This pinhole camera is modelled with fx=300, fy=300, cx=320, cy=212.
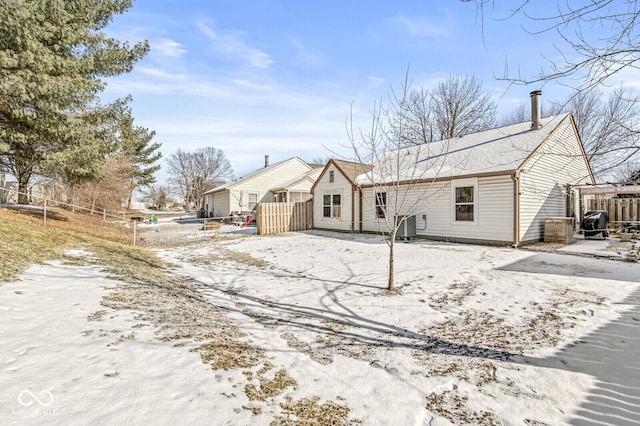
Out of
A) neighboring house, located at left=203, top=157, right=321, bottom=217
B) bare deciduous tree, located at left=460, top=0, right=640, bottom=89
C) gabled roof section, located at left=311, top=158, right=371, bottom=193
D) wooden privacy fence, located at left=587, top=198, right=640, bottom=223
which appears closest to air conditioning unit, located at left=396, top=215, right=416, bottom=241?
gabled roof section, located at left=311, top=158, right=371, bottom=193

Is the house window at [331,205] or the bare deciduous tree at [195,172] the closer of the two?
the house window at [331,205]

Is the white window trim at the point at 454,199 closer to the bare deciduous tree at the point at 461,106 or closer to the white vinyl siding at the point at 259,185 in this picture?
the bare deciduous tree at the point at 461,106

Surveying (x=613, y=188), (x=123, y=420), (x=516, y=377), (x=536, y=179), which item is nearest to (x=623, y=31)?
(x=516, y=377)

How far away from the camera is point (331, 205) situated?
1777cm

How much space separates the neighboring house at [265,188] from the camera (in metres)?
25.8

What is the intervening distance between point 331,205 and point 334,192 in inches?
31.3

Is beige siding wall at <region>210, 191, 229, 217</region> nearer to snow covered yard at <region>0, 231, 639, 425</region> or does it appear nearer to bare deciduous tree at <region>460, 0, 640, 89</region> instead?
snow covered yard at <region>0, 231, 639, 425</region>

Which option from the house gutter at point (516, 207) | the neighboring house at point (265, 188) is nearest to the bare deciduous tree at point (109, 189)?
the neighboring house at point (265, 188)

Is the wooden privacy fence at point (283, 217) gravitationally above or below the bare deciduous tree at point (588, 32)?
below

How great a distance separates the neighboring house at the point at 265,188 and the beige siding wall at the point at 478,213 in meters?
13.2

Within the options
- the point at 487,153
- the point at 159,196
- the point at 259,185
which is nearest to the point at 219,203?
the point at 259,185

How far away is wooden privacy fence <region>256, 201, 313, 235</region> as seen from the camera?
16.2 metres

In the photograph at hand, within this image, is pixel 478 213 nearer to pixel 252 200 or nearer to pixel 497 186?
pixel 497 186

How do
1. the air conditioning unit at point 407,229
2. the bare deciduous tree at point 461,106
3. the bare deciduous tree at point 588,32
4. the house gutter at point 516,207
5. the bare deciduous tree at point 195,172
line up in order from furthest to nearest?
the bare deciduous tree at point 195,172
the bare deciduous tree at point 461,106
the air conditioning unit at point 407,229
the house gutter at point 516,207
the bare deciduous tree at point 588,32
